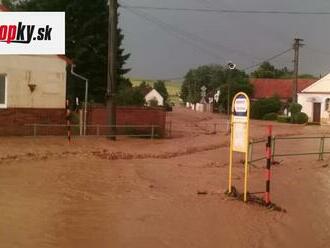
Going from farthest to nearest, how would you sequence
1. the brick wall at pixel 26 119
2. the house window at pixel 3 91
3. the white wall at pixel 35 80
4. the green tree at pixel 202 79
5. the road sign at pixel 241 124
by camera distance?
1. the green tree at pixel 202 79
2. the house window at pixel 3 91
3. the white wall at pixel 35 80
4. the brick wall at pixel 26 119
5. the road sign at pixel 241 124

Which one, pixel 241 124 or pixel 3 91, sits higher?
pixel 3 91

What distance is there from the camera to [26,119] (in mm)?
27703

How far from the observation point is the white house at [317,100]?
6888 centimetres

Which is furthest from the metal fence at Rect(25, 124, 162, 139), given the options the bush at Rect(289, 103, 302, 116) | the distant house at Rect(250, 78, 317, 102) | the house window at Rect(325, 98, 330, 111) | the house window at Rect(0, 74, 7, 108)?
the distant house at Rect(250, 78, 317, 102)

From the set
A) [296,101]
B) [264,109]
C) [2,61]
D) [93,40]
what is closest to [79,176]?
[2,61]

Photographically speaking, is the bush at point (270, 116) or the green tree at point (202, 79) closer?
the bush at point (270, 116)

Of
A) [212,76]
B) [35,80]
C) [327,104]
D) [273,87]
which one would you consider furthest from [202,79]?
[35,80]

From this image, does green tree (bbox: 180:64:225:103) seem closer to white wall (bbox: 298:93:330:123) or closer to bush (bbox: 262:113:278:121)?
bush (bbox: 262:113:278:121)

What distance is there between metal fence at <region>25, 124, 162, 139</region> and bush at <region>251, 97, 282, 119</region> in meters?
45.2

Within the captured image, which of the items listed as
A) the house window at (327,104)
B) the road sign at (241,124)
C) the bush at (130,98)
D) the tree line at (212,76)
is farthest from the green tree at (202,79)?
the road sign at (241,124)

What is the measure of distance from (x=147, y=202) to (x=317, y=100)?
60275 mm

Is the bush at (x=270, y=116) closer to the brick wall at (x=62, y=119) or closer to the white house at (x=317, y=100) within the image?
the white house at (x=317, y=100)

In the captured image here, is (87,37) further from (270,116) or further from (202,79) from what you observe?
(202,79)

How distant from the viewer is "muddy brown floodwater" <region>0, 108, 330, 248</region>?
9.45 metres
